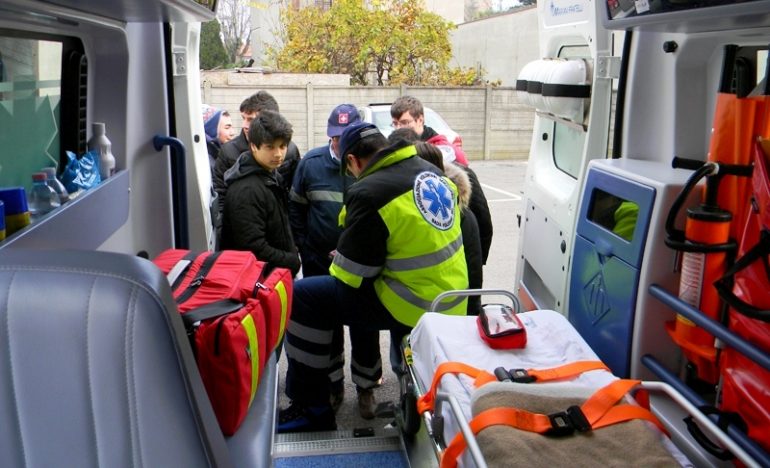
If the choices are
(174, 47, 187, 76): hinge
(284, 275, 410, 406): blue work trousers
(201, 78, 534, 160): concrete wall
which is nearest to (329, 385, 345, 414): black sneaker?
(284, 275, 410, 406): blue work trousers

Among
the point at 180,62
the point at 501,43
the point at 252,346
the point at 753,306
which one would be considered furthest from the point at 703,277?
the point at 501,43

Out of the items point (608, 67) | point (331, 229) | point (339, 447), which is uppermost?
point (608, 67)

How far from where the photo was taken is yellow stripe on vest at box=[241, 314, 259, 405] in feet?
6.41

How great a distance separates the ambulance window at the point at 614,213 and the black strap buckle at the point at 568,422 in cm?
96

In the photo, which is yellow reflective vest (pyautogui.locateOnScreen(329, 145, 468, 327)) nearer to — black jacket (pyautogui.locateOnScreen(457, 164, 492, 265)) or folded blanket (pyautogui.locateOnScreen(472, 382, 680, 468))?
black jacket (pyautogui.locateOnScreen(457, 164, 492, 265))

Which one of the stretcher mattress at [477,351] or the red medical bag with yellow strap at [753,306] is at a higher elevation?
the red medical bag with yellow strap at [753,306]

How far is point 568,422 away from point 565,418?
1cm

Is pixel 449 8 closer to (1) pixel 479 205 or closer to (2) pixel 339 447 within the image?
(1) pixel 479 205

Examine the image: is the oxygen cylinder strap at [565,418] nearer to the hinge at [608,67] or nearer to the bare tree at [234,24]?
the hinge at [608,67]

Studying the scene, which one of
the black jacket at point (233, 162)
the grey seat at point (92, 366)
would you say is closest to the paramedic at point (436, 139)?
the black jacket at point (233, 162)

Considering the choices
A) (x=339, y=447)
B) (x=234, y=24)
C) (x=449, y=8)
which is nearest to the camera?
(x=339, y=447)

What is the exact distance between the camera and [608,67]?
3051mm

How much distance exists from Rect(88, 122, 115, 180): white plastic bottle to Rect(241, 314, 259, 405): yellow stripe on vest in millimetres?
1317

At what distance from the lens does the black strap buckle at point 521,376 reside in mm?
2000
